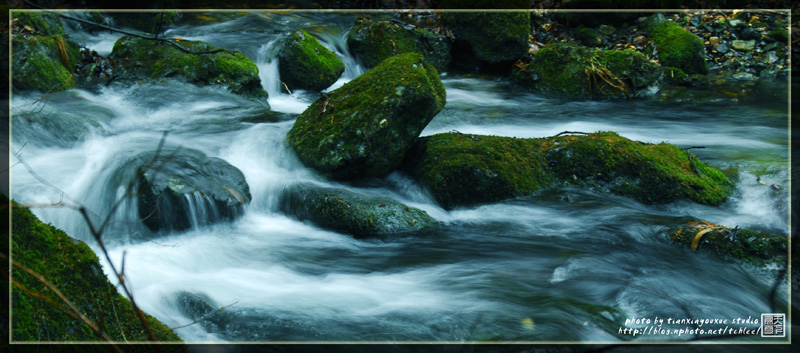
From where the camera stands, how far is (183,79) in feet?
23.8

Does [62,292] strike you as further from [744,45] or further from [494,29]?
[744,45]

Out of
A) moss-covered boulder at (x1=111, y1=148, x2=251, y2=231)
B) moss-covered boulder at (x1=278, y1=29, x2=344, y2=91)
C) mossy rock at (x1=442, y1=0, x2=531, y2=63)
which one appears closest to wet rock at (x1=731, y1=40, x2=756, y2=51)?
mossy rock at (x1=442, y1=0, x2=531, y2=63)

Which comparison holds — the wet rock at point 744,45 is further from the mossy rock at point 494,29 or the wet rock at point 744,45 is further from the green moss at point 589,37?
the mossy rock at point 494,29

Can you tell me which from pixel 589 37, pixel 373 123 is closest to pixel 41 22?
pixel 373 123

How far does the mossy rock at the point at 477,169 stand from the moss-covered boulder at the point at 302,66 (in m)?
3.27

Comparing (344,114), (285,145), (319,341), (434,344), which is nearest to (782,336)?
(434,344)

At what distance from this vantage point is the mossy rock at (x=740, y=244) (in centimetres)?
388

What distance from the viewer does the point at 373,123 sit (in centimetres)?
488

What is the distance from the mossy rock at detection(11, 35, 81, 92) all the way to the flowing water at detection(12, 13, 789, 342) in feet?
0.60

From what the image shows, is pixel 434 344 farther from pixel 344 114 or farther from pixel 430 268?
pixel 344 114

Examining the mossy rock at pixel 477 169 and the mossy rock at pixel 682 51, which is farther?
the mossy rock at pixel 682 51

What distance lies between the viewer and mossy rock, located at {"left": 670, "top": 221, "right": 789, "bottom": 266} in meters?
3.88

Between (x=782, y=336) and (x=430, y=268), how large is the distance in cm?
214

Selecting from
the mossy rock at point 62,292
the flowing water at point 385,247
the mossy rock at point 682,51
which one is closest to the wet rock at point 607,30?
the mossy rock at point 682,51
